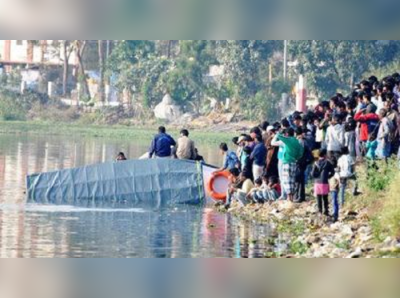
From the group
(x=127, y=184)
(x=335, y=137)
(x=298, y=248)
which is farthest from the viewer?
(x=127, y=184)

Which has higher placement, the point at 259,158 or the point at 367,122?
the point at 367,122

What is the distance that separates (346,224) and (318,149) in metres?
2.96

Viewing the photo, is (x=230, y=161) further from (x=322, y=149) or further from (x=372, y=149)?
(x=322, y=149)

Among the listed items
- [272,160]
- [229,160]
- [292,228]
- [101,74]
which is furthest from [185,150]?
[101,74]

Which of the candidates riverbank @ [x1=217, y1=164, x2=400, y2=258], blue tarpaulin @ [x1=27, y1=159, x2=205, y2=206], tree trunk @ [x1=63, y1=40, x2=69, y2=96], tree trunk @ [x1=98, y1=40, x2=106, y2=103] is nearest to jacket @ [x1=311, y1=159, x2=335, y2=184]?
riverbank @ [x1=217, y1=164, x2=400, y2=258]

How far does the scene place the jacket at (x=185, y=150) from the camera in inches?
953

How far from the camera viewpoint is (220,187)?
2347cm

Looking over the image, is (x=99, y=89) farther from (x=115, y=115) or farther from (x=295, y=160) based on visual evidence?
(x=295, y=160)

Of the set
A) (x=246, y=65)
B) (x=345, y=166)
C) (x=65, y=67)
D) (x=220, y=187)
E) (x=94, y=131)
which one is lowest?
(x=220, y=187)

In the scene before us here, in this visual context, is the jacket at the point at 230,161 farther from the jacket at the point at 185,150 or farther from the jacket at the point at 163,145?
the jacket at the point at 163,145

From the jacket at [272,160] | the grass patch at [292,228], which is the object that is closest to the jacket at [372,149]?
the grass patch at [292,228]

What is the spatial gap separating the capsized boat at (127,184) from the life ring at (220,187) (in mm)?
83

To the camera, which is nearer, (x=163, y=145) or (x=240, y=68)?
(x=163, y=145)
